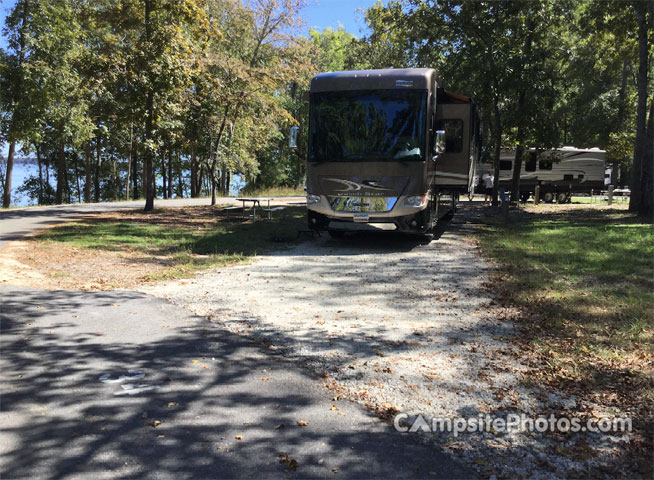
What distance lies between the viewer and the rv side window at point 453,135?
12594 millimetres

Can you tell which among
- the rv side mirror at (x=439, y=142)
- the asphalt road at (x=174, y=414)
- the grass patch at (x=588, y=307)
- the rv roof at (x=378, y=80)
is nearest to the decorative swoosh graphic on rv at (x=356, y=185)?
the rv side mirror at (x=439, y=142)

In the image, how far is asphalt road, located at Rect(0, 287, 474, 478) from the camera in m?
2.91

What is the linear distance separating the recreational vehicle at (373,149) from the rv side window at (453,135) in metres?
1.39

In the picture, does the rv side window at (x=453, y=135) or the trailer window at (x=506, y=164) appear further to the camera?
the trailer window at (x=506, y=164)

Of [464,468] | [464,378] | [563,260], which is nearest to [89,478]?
[464,468]

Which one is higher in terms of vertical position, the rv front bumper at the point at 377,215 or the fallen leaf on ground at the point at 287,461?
the rv front bumper at the point at 377,215

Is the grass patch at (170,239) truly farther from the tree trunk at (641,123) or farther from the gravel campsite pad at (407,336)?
the tree trunk at (641,123)

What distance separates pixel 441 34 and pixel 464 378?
59.5 ft

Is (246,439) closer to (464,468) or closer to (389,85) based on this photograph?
(464,468)

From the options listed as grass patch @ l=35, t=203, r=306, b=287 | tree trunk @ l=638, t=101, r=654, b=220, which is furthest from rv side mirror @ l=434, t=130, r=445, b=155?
tree trunk @ l=638, t=101, r=654, b=220

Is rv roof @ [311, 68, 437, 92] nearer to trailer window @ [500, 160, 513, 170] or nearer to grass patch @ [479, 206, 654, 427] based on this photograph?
grass patch @ [479, 206, 654, 427]

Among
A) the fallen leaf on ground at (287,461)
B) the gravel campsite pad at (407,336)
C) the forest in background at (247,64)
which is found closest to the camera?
the fallen leaf on ground at (287,461)

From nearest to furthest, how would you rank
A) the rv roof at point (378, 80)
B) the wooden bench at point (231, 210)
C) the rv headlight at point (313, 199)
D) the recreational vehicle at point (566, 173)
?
the rv roof at point (378, 80) < the rv headlight at point (313, 199) < the wooden bench at point (231, 210) < the recreational vehicle at point (566, 173)

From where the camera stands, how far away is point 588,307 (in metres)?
6.16
